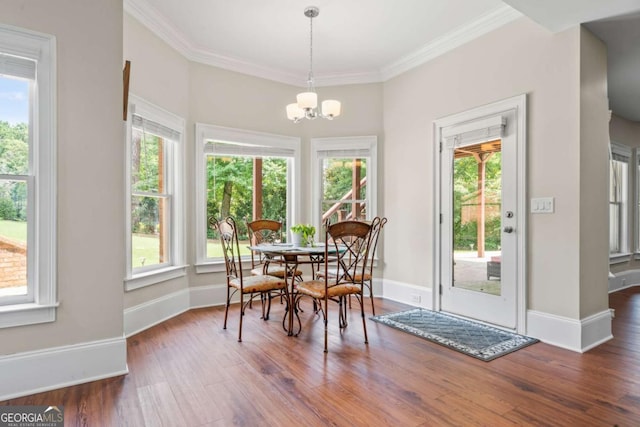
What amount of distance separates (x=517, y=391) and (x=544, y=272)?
1.26m

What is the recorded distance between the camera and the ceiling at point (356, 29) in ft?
9.17

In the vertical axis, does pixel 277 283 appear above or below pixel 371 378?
above

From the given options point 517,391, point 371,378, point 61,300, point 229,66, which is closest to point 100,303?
point 61,300

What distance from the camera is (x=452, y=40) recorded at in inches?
145

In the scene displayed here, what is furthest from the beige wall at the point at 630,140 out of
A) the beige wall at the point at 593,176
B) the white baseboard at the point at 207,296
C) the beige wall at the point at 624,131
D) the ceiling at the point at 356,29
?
the white baseboard at the point at 207,296

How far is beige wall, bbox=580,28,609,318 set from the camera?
2814 mm

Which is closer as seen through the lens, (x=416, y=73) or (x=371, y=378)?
(x=371, y=378)

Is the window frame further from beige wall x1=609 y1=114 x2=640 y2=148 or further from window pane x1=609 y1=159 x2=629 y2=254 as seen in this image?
beige wall x1=609 y1=114 x2=640 y2=148

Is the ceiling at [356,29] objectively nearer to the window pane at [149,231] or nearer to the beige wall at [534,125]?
the beige wall at [534,125]

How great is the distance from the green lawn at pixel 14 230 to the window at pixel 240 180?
6.42 ft

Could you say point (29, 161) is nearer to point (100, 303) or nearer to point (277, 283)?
point (100, 303)

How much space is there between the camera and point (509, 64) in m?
3.22

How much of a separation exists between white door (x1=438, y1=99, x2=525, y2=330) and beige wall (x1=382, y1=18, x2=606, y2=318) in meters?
0.14

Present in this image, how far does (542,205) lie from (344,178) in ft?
7.88
